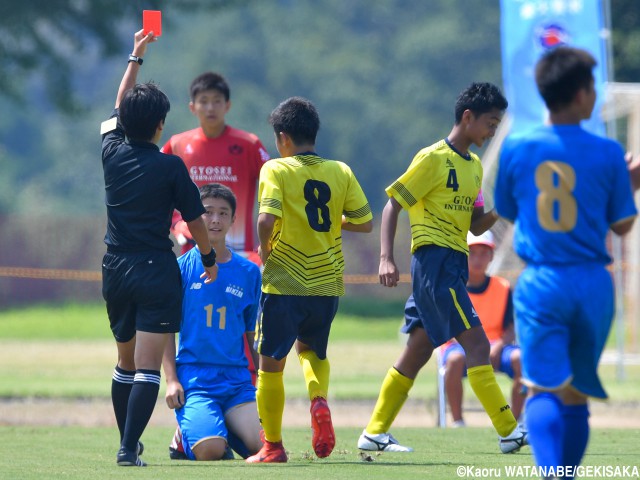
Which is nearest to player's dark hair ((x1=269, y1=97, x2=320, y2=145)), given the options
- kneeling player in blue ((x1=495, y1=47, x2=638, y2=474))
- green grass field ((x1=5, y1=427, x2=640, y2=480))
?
green grass field ((x1=5, y1=427, x2=640, y2=480))

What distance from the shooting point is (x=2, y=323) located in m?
29.6

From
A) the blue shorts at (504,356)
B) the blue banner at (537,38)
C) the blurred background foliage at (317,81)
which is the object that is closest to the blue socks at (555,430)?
the blue shorts at (504,356)

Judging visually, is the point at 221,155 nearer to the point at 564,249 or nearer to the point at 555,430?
the point at 564,249

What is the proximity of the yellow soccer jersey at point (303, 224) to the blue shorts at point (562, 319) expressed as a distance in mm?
2091

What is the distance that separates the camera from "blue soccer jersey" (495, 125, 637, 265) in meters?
5.21

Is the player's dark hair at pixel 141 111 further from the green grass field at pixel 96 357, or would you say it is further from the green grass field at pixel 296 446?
the green grass field at pixel 96 357

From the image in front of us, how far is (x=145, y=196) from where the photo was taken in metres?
6.79

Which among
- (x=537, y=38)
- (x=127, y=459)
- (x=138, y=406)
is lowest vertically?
(x=127, y=459)

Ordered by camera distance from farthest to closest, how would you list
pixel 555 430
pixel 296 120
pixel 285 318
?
pixel 296 120, pixel 285 318, pixel 555 430

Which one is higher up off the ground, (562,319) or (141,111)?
(141,111)

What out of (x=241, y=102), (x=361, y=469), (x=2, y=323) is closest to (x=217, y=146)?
(x=361, y=469)

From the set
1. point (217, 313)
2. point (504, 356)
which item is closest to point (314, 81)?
point (504, 356)

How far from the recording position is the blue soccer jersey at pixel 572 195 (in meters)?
5.21

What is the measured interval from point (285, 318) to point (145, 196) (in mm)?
1011
